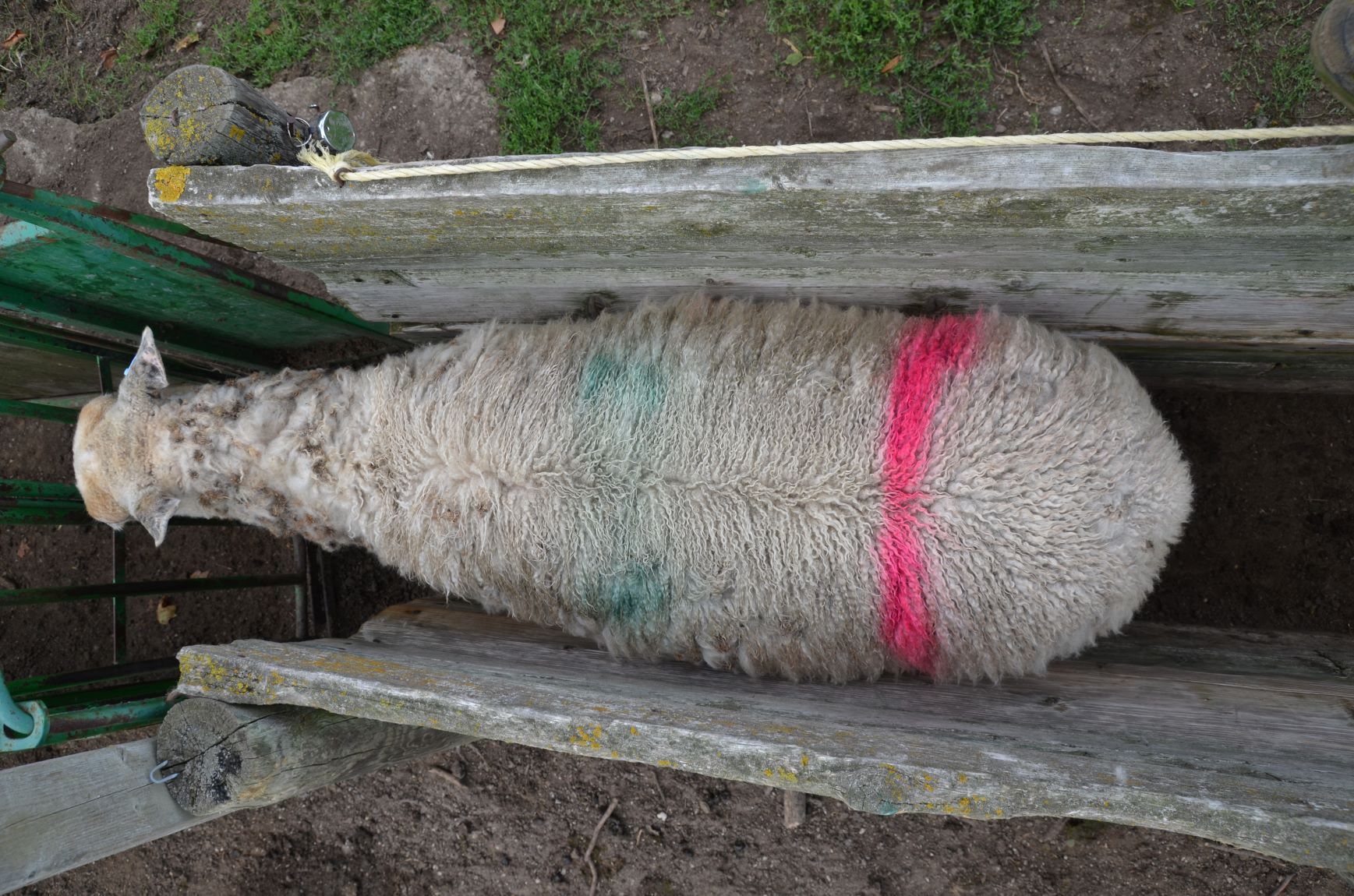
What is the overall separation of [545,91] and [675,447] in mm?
2101

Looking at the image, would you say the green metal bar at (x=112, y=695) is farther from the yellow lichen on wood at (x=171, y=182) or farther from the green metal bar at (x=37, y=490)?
the yellow lichen on wood at (x=171, y=182)

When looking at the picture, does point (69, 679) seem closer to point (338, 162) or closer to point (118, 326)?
point (118, 326)

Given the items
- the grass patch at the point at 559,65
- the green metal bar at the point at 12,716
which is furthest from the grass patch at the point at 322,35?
the green metal bar at the point at 12,716

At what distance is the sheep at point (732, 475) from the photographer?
1.96 meters

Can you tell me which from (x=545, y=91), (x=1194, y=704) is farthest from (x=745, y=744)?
(x=545, y=91)

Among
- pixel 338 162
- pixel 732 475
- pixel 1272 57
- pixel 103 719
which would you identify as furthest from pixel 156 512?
pixel 1272 57

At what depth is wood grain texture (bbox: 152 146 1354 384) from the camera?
Answer: 163 centimetres

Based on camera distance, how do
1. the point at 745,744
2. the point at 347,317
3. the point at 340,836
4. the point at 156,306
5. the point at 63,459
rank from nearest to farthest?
the point at 745,744, the point at 156,306, the point at 347,317, the point at 340,836, the point at 63,459

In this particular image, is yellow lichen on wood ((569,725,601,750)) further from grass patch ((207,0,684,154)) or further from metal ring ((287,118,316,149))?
grass patch ((207,0,684,154))

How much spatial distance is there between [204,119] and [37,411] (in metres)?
1.38

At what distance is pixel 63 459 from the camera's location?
4.07 metres

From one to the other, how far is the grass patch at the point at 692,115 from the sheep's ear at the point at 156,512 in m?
2.32

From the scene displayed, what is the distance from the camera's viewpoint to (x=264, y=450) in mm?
2584

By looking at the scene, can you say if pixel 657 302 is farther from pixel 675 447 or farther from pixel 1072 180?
pixel 1072 180
